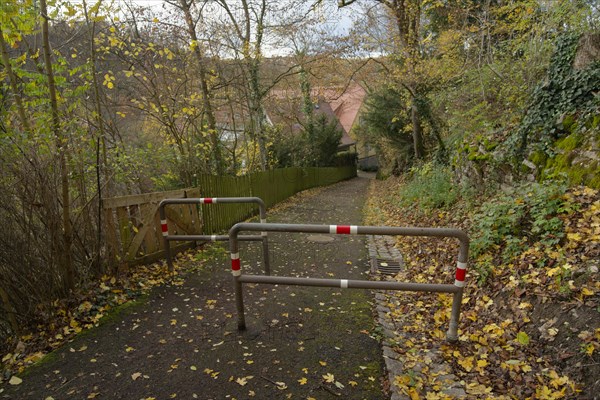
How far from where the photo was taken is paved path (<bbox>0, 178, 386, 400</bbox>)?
2.77 metres

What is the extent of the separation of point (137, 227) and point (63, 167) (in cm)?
155

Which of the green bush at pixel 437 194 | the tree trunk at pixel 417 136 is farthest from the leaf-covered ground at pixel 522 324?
the tree trunk at pixel 417 136

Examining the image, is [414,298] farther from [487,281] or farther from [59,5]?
[59,5]

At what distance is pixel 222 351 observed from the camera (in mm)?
3271

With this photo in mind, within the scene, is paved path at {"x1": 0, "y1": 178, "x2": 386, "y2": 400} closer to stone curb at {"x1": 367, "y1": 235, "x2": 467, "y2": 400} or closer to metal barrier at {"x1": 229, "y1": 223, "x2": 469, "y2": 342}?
stone curb at {"x1": 367, "y1": 235, "x2": 467, "y2": 400}

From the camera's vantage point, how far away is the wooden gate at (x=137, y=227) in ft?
15.3

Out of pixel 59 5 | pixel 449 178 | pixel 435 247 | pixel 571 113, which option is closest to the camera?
pixel 59 5

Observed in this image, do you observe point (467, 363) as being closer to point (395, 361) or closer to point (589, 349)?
point (395, 361)

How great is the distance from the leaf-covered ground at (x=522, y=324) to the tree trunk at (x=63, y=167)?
3.77m

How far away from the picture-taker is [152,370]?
3.00 metres

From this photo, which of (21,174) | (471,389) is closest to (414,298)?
(471,389)

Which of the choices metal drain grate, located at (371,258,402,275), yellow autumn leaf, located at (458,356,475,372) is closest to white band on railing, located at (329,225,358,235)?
yellow autumn leaf, located at (458,356,475,372)

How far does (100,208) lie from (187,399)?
290 cm

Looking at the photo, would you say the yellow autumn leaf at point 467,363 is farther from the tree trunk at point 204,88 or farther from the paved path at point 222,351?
the tree trunk at point 204,88
